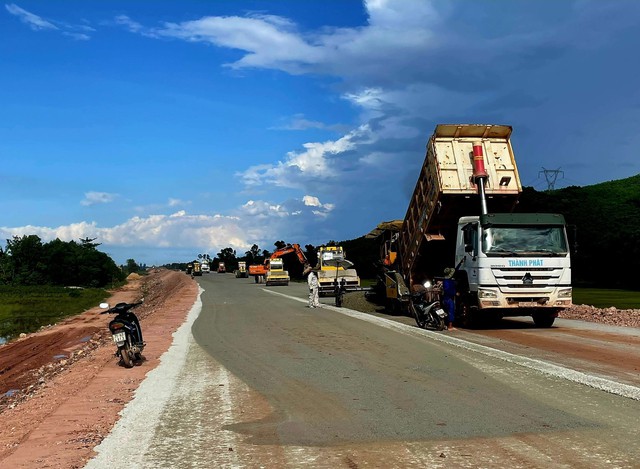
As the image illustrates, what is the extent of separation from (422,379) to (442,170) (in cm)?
1024

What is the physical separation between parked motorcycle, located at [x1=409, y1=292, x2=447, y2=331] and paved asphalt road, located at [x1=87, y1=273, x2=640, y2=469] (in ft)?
13.4

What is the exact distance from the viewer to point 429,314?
1816 centimetres

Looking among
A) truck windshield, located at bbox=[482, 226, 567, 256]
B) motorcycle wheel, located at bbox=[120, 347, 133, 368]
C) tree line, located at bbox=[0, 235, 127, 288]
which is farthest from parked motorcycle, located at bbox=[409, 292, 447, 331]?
tree line, located at bbox=[0, 235, 127, 288]

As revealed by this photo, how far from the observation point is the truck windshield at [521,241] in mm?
17438

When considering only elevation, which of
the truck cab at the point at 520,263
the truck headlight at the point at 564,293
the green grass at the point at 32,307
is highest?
the truck cab at the point at 520,263

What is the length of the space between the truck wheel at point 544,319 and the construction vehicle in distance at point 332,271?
17704mm

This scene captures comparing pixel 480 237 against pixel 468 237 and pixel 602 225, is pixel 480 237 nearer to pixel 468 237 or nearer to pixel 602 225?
pixel 468 237

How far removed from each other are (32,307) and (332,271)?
33142 mm

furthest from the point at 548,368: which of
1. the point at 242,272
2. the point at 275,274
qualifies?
the point at 242,272

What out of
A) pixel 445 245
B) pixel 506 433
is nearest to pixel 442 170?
pixel 445 245

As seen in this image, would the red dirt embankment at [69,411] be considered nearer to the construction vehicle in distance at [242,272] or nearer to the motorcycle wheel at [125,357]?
the motorcycle wheel at [125,357]

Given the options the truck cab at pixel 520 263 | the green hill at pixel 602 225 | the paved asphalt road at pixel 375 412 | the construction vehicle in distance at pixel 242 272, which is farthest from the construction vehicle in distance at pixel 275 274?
the paved asphalt road at pixel 375 412

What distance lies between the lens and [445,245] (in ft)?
68.3

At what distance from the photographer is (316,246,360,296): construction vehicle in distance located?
37.4 meters
